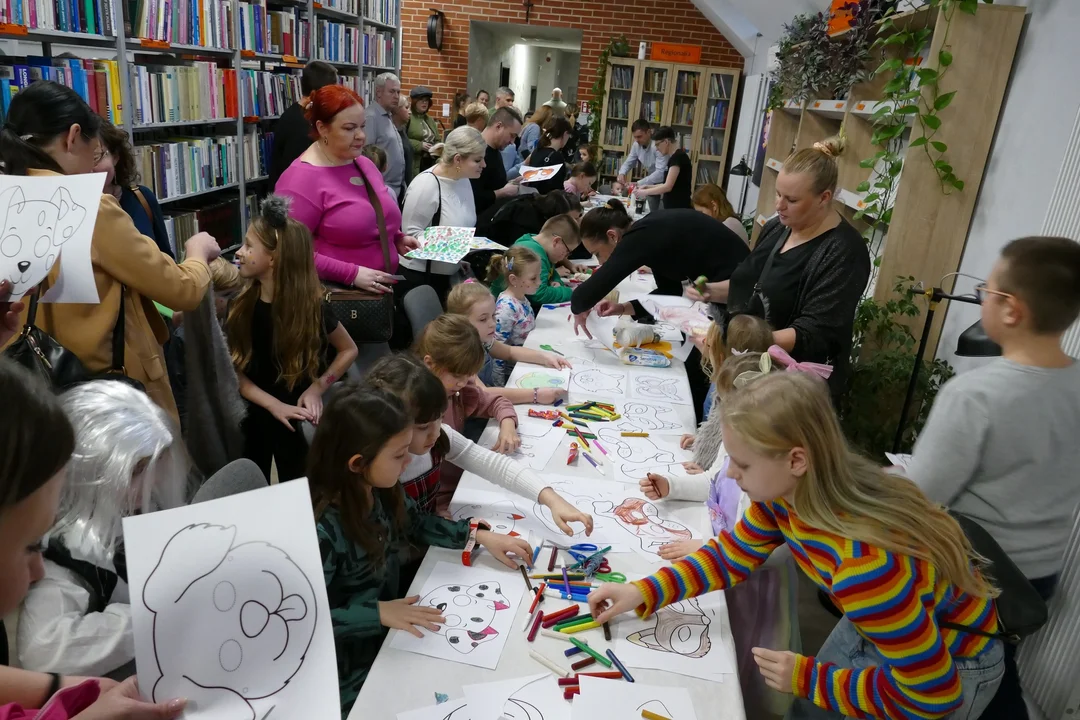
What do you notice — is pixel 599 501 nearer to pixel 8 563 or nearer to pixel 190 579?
pixel 190 579

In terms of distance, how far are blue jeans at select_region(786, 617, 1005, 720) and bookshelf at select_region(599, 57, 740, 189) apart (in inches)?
306

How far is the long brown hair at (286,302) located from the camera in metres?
2.09

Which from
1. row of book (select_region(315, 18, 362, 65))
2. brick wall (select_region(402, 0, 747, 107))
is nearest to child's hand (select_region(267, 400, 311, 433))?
row of book (select_region(315, 18, 362, 65))

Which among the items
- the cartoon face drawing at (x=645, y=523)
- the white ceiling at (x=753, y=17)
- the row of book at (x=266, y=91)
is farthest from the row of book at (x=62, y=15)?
the white ceiling at (x=753, y=17)

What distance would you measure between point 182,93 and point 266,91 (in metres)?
0.99

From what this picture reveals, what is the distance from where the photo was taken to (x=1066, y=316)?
1417 millimetres

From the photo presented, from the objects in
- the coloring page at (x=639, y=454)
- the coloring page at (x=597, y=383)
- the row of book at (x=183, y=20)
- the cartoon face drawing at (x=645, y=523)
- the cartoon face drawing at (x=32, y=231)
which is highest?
the row of book at (x=183, y=20)

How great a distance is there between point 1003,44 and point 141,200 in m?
3.25

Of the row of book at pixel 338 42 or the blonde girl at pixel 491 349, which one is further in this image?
the row of book at pixel 338 42

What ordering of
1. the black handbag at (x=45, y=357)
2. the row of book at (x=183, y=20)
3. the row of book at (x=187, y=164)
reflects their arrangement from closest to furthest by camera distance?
the black handbag at (x=45, y=357) < the row of book at (x=183, y=20) < the row of book at (x=187, y=164)

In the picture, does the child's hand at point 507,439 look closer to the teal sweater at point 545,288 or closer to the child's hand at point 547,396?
the child's hand at point 547,396

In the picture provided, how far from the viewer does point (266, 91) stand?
15.5 feet

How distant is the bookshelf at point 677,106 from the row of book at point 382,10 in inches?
102

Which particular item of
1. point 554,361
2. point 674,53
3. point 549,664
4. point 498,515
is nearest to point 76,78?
point 554,361
